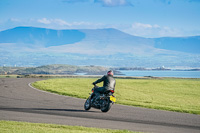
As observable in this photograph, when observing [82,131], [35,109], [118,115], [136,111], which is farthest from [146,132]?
[35,109]

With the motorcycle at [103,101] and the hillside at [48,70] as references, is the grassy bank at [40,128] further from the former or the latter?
the hillside at [48,70]

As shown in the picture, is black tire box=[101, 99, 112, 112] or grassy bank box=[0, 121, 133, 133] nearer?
grassy bank box=[0, 121, 133, 133]

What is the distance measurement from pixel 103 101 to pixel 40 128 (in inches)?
237

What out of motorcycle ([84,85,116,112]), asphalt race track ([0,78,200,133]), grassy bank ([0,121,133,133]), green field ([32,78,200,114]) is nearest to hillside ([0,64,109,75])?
green field ([32,78,200,114])

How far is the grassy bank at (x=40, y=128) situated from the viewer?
11820 mm

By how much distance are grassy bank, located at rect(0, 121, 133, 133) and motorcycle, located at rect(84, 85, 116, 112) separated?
15.4 feet

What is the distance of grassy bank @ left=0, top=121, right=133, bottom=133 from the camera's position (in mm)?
11820

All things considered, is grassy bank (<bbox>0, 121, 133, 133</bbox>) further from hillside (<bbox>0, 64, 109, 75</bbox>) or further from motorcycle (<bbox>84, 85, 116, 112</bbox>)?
hillside (<bbox>0, 64, 109, 75</bbox>)

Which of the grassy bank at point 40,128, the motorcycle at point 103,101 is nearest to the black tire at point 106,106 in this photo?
the motorcycle at point 103,101

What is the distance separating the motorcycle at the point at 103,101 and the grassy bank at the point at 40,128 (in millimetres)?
4691

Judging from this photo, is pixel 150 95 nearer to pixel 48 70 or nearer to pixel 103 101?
pixel 103 101

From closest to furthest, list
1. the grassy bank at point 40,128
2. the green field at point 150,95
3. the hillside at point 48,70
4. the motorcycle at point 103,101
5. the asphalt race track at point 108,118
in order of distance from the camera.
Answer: the grassy bank at point 40,128, the asphalt race track at point 108,118, the motorcycle at point 103,101, the green field at point 150,95, the hillside at point 48,70

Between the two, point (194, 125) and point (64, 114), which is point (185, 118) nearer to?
point (194, 125)

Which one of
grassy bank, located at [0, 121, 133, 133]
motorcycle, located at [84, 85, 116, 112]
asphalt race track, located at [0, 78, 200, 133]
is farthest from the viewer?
motorcycle, located at [84, 85, 116, 112]
